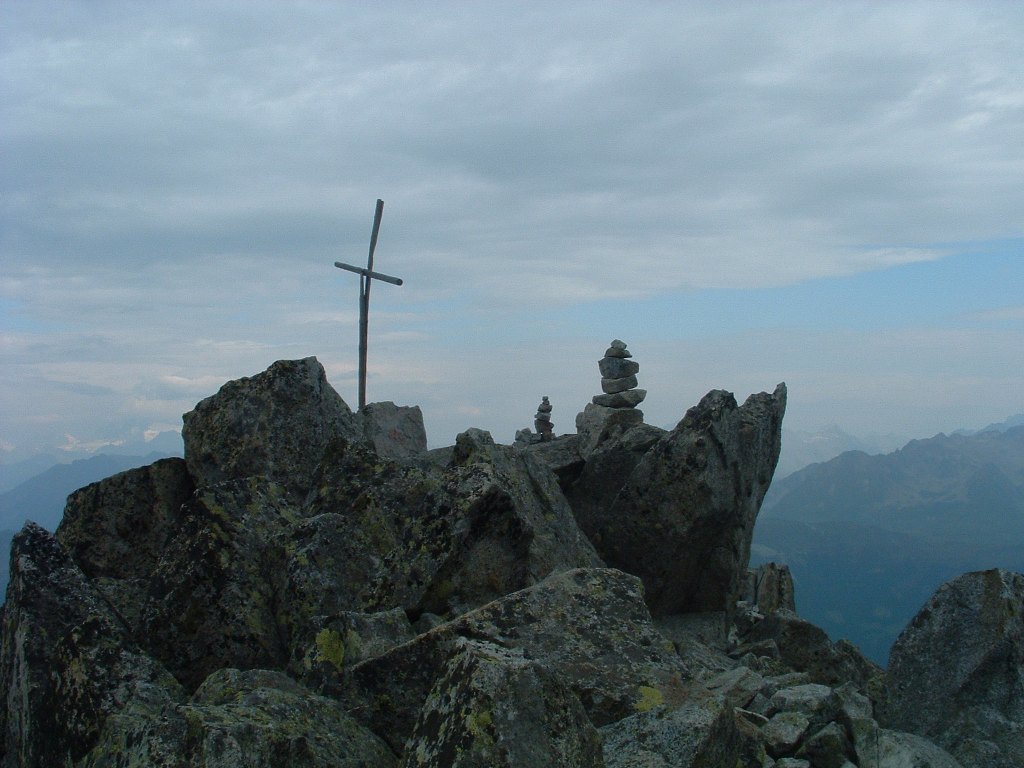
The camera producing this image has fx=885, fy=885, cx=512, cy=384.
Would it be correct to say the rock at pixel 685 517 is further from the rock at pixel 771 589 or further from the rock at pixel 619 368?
the rock at pixel 619 368

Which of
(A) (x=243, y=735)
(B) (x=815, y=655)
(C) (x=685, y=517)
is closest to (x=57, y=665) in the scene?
(A) (x=243, y=735)

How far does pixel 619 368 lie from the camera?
38.3 meters

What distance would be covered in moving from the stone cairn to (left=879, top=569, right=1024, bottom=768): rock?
25508 mm

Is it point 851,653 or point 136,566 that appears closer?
point 136,566

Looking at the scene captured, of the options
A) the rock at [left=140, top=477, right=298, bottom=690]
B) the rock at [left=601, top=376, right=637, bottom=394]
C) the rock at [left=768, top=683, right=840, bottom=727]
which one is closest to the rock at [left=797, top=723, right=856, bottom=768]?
the rock at [left=768, top=683, right=840, bottom=727]

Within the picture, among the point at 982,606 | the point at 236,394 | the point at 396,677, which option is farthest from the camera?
the point at 236,394

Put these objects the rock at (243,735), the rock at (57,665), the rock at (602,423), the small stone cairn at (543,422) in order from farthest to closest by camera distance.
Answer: the small stone cairn at (543,422), the rock at (602,423), the rock at (57,665), the rock at (243,735)

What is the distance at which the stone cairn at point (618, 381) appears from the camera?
1484 inches

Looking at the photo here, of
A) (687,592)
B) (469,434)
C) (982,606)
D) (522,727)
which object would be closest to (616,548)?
(687,592)

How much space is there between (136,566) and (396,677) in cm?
707

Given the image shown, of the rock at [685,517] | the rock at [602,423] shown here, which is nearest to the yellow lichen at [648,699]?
the rock at [685,517]

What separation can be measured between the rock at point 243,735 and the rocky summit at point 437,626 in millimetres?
21

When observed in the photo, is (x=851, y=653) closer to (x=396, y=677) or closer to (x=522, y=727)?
(x=396, y=677)

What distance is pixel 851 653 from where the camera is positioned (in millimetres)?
16156
